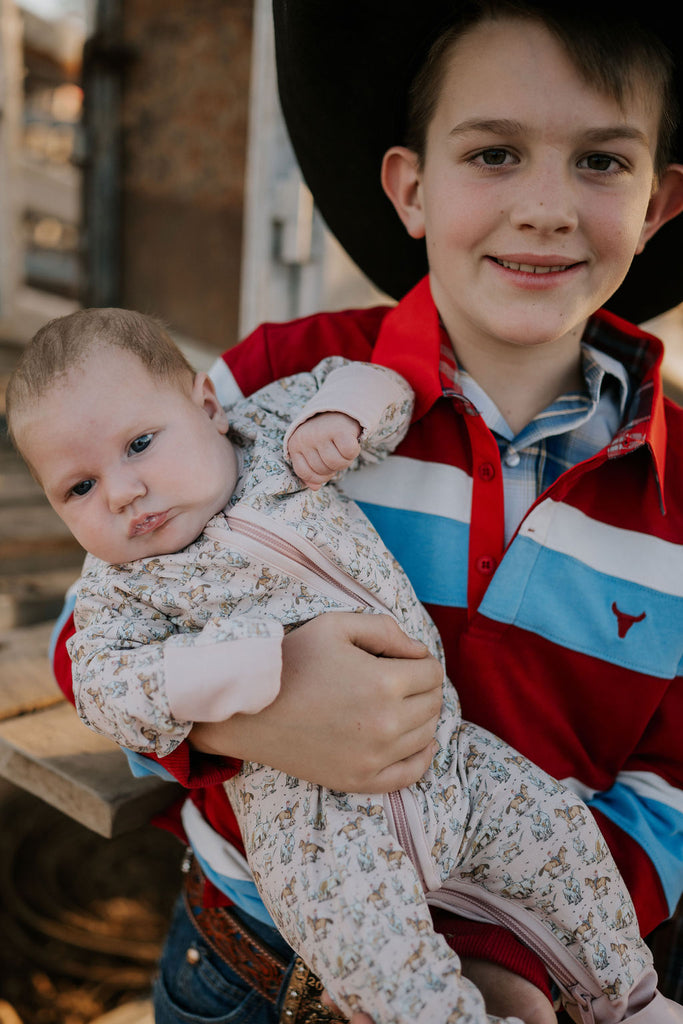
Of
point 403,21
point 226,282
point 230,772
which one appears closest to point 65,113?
point 226,282

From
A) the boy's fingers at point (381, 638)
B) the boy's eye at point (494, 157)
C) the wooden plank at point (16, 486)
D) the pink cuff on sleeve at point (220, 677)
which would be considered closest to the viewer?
the pink cuff on sleeve at point (220, 677)

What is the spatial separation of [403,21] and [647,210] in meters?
0.48

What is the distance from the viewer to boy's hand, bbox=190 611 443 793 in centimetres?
99

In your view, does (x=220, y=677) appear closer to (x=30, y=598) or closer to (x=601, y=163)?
(x=601, y=163)

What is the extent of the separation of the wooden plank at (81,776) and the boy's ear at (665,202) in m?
1.21

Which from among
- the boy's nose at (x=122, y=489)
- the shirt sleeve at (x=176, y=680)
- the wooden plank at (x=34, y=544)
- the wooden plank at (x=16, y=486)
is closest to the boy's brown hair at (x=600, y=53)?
the boy's nose at (x=122, y=489)

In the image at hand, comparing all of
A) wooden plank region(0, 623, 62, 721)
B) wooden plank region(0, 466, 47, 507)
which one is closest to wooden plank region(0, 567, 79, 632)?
wooden plank region(0, 623, 62, 721)

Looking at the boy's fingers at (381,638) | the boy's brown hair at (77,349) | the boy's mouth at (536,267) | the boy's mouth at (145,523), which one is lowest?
the boy's fingers at (381,638)

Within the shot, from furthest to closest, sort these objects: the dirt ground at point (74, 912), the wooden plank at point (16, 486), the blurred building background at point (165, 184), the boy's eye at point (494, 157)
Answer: the wooden plank at point (16, 486) < the blurred building background at point (165, 184) < the dirt ground at point (74, 912) < the boy's eye at point (494, 157)

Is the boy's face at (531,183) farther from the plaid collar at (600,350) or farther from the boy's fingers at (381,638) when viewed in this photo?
the boy's fingers at (381,638)

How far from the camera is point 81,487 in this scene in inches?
44.1

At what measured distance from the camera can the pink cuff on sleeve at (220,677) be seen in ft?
3.05

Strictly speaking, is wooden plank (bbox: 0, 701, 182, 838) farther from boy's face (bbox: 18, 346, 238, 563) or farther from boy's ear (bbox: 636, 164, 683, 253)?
boy's ear (bbox: 636, 164, 683, 253)

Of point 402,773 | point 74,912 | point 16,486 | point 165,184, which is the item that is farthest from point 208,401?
point 165,184
